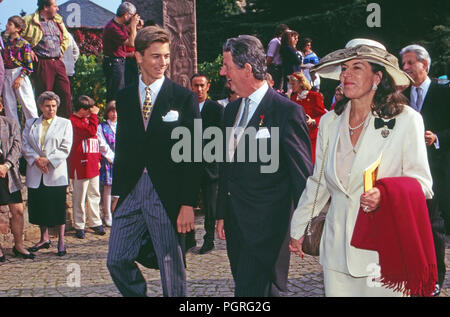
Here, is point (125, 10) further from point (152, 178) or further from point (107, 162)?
point (152, 178)

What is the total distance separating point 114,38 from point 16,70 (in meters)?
1.71

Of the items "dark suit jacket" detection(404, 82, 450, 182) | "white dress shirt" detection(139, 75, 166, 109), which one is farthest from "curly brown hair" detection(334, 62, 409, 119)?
"dark suit jacket" detection(404, 82, 450, 182)

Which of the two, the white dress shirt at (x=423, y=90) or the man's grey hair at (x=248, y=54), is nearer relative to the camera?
the man's grey hair at (x=248, y=54)

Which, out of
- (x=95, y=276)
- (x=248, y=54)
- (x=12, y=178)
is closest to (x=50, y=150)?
(x=12, y=178)

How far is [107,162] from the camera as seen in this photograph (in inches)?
372

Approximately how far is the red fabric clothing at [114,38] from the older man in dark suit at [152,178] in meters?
5.94

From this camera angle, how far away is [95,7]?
158ft

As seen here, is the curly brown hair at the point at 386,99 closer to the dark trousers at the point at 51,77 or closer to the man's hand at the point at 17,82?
the man's hand at the point at 17,82

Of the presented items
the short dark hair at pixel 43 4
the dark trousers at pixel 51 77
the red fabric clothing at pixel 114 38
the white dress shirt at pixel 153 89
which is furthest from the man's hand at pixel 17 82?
the white dress shirt at pixel 153 89

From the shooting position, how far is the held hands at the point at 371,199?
3137mm

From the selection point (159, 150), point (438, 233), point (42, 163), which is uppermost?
point (159, 150)
